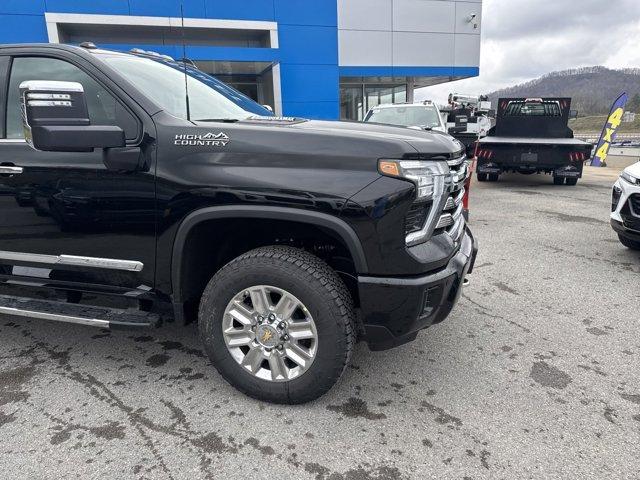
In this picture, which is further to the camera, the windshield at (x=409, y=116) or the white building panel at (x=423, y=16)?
the white building panel at (x=423, y=16)

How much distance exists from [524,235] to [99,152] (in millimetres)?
5629

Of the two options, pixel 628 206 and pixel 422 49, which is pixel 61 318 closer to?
pixel 628 206

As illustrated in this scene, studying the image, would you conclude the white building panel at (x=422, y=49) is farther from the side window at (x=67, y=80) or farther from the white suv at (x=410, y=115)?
the side window at (x=67, y=80)

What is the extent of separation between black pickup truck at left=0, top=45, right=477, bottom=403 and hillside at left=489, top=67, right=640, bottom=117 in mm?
64834

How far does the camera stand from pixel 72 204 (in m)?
2.61

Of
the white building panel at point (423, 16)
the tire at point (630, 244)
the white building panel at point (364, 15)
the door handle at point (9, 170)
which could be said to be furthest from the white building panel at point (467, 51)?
the door handle at point (9, 170)

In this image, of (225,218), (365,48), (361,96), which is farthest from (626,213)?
(361,96)

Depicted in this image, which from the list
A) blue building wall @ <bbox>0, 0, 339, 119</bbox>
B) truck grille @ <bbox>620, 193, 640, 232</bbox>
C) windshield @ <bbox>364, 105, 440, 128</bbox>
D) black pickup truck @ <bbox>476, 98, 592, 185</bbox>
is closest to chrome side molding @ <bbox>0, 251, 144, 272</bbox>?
truck grille @ <bbox>620, 193, 640, 232</bbox>

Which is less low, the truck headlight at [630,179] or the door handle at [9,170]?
the door handle at [9,170]

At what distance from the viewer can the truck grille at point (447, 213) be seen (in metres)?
2.33

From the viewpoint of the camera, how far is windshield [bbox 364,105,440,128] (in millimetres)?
9648

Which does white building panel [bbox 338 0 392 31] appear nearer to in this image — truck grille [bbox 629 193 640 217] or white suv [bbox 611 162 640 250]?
white suv [bbox 611 162 640 250]

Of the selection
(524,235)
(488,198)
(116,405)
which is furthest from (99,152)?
(488,198)

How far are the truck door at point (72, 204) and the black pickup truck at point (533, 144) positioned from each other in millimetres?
9750
